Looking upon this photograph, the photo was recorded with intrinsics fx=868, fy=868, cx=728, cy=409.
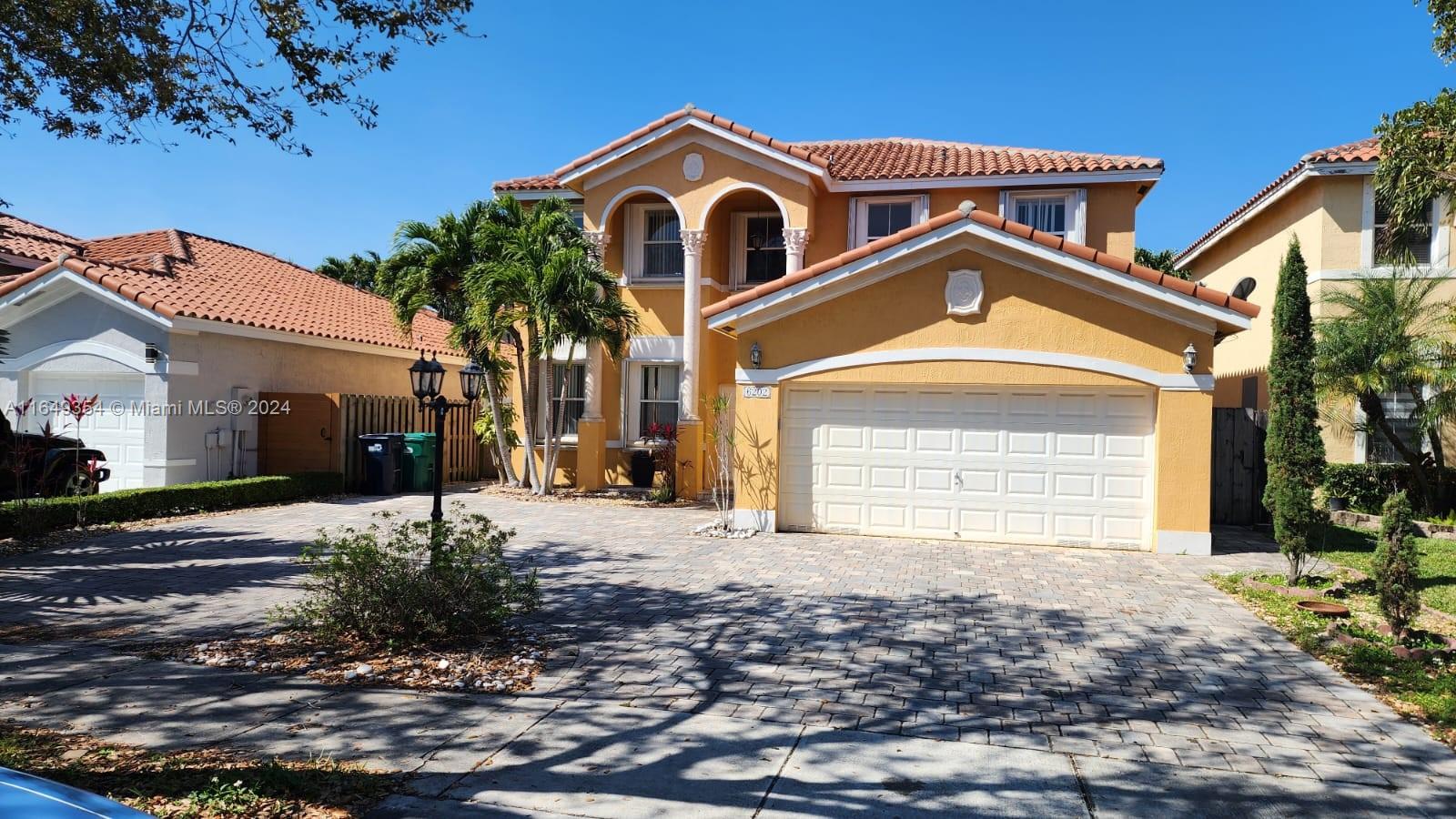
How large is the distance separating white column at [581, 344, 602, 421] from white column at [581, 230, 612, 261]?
6.71 feet

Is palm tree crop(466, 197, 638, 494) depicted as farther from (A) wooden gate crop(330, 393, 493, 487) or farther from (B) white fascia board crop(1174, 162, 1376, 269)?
(B) white fascia board crop(1174, 162, 1376, 269)

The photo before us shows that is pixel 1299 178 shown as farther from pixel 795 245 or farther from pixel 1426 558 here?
pixel 795 245

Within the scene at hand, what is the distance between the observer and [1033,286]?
12.5 meters

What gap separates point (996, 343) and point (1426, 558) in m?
6.38

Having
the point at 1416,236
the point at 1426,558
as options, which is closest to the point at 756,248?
the point at 1416,236

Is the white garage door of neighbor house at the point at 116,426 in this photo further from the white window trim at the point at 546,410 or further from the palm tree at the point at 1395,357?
the palm tree at the point at 1395,357

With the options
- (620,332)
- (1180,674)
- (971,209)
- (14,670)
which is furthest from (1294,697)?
(620,332)

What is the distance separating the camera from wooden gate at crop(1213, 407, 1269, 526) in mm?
14938

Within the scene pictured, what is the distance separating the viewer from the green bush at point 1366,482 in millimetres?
15266

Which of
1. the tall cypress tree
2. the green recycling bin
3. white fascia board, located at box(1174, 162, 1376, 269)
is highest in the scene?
white fascia board, located at box(1174, 162, 1376, 269)

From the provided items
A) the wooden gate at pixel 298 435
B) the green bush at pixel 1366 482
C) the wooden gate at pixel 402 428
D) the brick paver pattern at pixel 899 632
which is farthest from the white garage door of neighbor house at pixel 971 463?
the wooden gate at pixel 298 435

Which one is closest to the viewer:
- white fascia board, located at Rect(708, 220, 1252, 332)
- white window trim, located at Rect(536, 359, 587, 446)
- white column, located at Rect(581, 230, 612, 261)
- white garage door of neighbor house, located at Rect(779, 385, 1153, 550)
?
white fascia board, located at Rect(708, 220, 1252, 332)

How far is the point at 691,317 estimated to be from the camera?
17.6 metres

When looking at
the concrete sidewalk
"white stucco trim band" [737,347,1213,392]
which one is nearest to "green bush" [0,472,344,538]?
the concrete sidewalk
